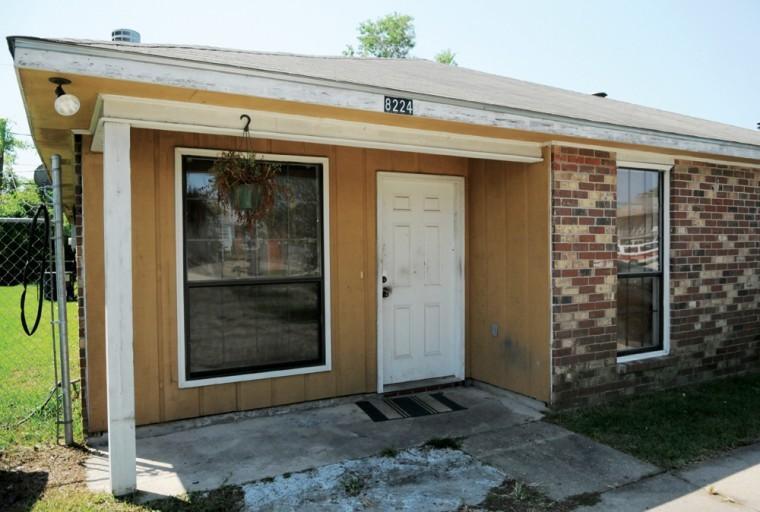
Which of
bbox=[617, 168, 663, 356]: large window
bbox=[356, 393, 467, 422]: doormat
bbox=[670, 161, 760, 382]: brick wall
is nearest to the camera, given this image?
bbox=[356, 393, 467, 422]: doormat

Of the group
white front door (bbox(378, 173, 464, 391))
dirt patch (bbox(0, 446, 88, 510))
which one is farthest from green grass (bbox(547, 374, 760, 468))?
dirt patch (bbox(0, 446, 88, 510))

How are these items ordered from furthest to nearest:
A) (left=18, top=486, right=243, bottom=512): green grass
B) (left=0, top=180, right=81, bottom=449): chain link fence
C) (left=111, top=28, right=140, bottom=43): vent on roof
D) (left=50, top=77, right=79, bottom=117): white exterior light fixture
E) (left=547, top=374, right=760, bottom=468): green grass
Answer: (left=111, top=28, right=140, bottom=43): vent on roof < (left=0, top=180, right=81, bottom=449): chain link fence < (left=547, top=374, right=760, bottom=468): green grass < (left=18, top=486, right=243, bottom=512): green grass < (left=50, top=77, right=79, bottom=117): white exterior light fixture

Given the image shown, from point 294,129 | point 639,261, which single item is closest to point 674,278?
point 639,261

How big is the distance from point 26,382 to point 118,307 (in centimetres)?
398

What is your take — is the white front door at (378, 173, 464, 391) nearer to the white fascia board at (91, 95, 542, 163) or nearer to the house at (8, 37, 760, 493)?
the house at (8, 37, 760, 493)

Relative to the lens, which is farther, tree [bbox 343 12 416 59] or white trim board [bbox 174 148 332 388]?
tree [bbox 343 12 416 59]

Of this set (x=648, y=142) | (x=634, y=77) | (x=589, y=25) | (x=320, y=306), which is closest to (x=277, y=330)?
(x=320, y=306)

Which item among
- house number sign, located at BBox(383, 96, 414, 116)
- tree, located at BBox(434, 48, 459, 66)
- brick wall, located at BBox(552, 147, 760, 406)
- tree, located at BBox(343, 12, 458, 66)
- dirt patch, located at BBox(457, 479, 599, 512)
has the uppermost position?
tree, located at BBox(343, 12, 458, 66)

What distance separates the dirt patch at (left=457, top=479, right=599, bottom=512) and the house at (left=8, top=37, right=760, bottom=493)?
163 cm

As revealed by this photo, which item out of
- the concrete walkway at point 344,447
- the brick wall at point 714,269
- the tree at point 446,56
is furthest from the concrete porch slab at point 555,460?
the tree at point 446,56

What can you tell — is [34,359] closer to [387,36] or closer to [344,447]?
[344,447]

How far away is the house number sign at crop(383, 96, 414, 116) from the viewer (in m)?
3.57

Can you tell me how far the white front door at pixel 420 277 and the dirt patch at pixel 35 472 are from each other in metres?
2.69

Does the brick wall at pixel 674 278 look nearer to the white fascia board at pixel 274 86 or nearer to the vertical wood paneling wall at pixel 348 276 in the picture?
the vertical wood paneling wall at pixel 348 276
